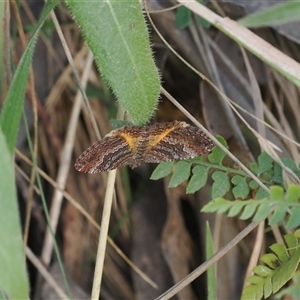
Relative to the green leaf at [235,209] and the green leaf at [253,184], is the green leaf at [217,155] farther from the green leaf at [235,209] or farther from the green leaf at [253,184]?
the green leaf at [235,209]

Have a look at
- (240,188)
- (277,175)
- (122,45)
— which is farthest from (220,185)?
(122,45)

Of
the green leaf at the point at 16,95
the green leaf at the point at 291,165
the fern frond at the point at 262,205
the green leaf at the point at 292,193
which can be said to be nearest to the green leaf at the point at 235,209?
the fern frond at the point at 262,205

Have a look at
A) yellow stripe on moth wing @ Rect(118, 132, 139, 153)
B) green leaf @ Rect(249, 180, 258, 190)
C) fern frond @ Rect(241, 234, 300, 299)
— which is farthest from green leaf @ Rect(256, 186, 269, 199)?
yellow stripe on moth wing @ Rect(118, 132, 139, 153)

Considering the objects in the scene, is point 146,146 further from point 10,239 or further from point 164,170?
point 10,239

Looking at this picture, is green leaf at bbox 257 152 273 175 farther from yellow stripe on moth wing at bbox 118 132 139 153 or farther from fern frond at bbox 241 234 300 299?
yellow stripe on moth wing at bbox 118 132 139 153

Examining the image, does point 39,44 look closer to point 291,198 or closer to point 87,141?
point 87,141

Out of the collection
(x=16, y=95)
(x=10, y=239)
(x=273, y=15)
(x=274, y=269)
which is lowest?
(x=274, y=269)
